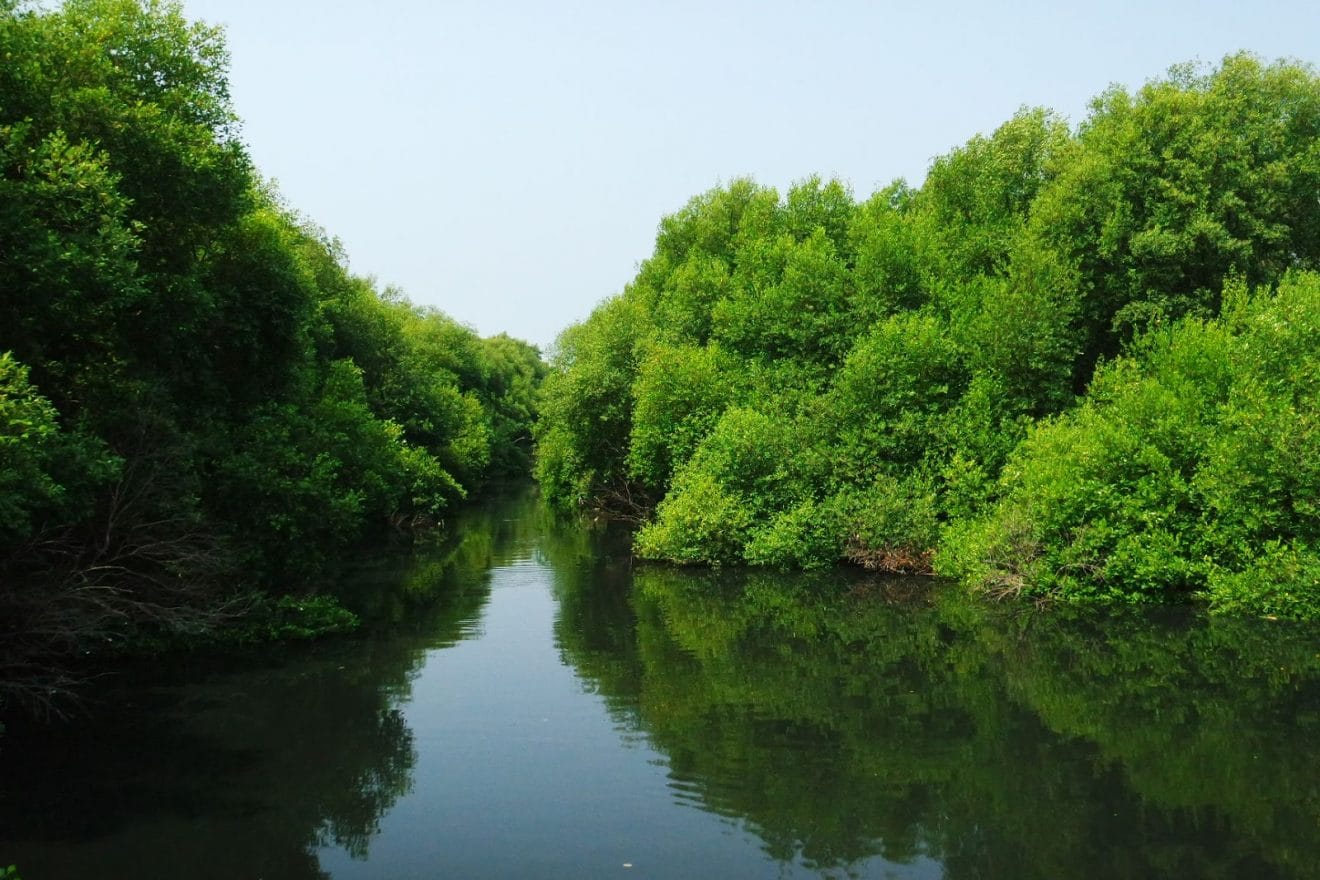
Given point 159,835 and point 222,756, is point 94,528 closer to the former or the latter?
point 222,756

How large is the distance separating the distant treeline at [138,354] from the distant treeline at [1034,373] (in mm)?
16450

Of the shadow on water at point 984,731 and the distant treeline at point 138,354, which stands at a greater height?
the distant treeline at point 138,354

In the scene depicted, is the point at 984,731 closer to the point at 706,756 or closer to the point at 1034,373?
the point at 706,756

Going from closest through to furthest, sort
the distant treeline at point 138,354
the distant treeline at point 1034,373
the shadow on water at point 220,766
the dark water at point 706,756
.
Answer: the dark water at point 706,756 → the shadow on water at point 220,766 → the distant treeline at point 138,354 → the distant treeline at point 1034,373

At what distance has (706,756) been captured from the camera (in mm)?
16281

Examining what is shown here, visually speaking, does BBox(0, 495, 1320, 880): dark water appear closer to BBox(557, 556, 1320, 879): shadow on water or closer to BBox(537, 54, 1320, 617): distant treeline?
BBox(557, 556, 1320, 879): shadow on water

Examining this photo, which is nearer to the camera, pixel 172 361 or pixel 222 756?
pixel 222 756

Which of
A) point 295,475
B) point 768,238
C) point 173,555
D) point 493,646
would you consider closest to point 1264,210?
point 768,238

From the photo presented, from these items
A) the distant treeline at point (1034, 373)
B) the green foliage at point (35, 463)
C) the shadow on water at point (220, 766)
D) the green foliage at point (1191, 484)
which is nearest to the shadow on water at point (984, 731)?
the green foliage at point (1191, 484)

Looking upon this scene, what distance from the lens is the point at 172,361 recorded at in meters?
22.1

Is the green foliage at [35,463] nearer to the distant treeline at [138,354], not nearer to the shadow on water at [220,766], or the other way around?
the distant treeline at [138,354]

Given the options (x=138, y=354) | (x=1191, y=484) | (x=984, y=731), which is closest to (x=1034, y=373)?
(x=1191, y=484)

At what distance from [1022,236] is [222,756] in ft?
99.9

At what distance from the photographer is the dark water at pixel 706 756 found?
501 inches
